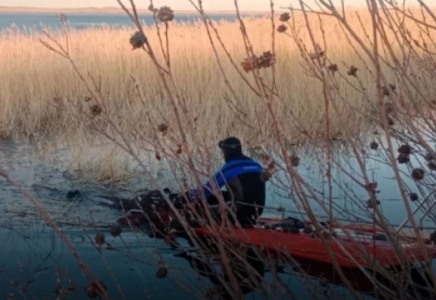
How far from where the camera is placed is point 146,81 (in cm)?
1118

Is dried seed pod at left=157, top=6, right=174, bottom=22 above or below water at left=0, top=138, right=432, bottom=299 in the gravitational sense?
above

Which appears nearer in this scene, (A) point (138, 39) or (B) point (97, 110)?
(A) point (138, 39)

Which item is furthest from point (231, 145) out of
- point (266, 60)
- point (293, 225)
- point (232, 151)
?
point (266, 60)

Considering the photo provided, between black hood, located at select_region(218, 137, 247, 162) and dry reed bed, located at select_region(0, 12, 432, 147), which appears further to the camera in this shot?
dry reed bed, located at select_region(0, 12, 432, 147)

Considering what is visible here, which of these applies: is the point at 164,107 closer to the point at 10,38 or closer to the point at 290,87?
the point at 290,87

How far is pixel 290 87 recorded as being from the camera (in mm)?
10312

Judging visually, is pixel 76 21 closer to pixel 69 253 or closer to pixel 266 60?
pixel 69 253

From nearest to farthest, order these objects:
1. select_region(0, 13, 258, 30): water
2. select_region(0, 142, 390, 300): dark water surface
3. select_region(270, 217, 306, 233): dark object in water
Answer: select_region(270, 217, 306, 233): dark object in water, select_region(0, 142, 390, 300): dark water surface, select_region(0, 13, 258, 30): water

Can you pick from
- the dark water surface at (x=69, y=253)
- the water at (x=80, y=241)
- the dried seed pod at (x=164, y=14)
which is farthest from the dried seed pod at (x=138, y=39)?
the dark water surface at (x=69, y=253)

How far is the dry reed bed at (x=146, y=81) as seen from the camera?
9672mm

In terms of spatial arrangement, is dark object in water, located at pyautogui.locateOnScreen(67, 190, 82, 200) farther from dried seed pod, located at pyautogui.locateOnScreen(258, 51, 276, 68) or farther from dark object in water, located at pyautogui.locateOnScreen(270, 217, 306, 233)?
dried seed pod, located at pyautogui.locateOnScreen(258, 51, 276, 68)

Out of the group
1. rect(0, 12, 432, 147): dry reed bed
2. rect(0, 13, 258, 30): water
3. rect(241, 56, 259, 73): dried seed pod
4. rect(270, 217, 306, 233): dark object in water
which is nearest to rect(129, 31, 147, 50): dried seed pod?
rect(241, 56, 259, 73): dried seed pod

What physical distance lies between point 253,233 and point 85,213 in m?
2.48

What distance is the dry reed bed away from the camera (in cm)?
967
